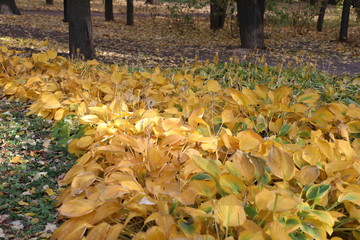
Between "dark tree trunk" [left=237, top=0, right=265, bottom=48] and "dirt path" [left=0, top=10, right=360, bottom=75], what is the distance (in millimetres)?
276

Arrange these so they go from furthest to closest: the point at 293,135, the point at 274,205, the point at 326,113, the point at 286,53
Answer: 1. the point at 286,53
2. the point at 326,113
3. the point at 293,135
4. the point at 274,205

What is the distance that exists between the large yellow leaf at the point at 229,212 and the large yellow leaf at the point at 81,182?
0.62 meters

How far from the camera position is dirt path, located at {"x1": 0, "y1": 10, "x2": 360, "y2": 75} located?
24.8 feet

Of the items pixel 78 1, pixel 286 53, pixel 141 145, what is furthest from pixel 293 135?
pixel 286 53

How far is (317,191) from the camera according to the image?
1330mm

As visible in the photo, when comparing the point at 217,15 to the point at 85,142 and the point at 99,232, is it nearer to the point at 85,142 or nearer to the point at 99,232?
the point at 85,142

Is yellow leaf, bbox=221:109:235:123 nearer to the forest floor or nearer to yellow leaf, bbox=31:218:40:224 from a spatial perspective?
yellow leaf, bbox=31:218:40:224

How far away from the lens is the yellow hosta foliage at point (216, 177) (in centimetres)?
124

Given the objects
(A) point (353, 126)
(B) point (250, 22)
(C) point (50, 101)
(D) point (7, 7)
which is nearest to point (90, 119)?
(C) point (50, 101)

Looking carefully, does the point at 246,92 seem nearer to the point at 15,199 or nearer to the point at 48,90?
the point at 15,199

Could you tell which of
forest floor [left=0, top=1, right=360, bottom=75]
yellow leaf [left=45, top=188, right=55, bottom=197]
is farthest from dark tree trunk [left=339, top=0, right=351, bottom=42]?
yellow leaf [left=45, top=188, right=55, bottom=197]

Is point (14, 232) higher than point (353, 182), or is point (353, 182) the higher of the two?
point (353, 182)

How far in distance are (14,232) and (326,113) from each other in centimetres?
170

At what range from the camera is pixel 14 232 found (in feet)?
5.53
